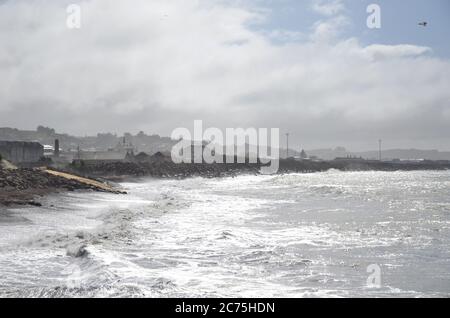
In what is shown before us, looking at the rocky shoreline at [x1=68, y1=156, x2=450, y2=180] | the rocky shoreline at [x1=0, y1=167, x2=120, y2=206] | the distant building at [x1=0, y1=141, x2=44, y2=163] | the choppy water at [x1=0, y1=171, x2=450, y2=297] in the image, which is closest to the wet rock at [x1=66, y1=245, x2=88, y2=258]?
the choppy water at [x1=0, y1=171, x2=450, y2=297]

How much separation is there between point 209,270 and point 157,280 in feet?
4.99

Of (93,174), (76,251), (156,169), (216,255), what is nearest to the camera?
(76,251)

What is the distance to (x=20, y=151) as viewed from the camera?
7131 cm

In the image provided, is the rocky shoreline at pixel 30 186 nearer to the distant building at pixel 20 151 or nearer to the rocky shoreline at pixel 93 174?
the rocky shoreline at pixel 93 174

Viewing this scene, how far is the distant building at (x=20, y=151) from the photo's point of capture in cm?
6862

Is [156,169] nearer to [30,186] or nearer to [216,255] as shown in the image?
[30,186]

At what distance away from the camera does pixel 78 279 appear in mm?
9102

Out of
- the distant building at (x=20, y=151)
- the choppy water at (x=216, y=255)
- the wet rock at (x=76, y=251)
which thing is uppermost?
the distant building at (x=20, y=151)

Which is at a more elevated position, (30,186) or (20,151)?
(20,151)

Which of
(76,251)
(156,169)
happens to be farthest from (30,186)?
(156,169)

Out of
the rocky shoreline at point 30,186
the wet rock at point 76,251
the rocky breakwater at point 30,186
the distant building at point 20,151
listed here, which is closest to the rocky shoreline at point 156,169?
the distant building at point 20,151

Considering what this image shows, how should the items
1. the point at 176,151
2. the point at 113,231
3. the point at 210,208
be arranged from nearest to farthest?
the point at 113,231
the point at 210,208
the point at 176,151

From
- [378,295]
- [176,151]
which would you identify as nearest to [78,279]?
[378,295]
